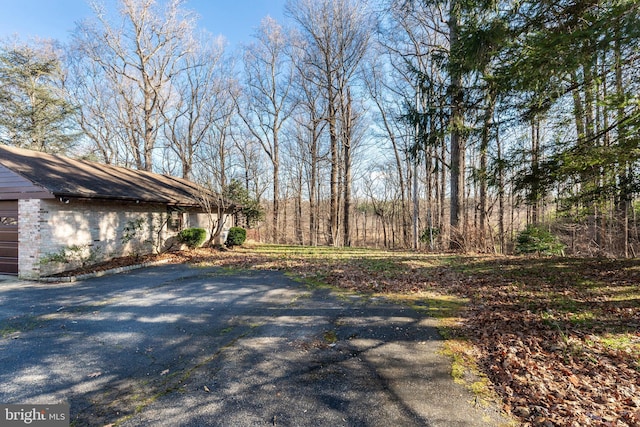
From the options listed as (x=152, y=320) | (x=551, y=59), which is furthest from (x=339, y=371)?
(x=551, y=59)

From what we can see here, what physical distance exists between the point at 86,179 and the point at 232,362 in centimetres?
1036

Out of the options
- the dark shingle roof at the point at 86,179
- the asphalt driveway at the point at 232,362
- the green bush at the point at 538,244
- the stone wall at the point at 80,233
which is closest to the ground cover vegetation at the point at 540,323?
the asphalt driveway at the point at 232,362

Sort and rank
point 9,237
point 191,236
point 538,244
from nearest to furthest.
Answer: point 9,237
point 538,244
point 191,236

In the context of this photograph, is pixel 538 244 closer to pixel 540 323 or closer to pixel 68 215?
pixel 540 323

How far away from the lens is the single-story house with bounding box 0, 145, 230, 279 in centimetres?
822

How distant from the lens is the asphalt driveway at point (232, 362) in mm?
2523

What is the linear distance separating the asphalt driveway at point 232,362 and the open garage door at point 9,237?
394 cm

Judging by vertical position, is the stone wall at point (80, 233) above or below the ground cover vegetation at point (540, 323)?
above

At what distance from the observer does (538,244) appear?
11.1m

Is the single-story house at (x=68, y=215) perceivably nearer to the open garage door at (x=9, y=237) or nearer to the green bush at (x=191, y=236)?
the open garage door at (x=9, y=237)

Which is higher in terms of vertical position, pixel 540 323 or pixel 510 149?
pixel 510 149

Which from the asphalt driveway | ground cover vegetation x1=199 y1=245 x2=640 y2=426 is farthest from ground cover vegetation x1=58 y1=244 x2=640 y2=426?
the asphalt driveway

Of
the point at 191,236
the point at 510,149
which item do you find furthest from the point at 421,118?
the point at 191,236

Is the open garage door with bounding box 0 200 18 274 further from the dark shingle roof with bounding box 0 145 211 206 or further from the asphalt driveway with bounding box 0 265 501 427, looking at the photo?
the asphalt driveway with bounding box 0 265 501 427
